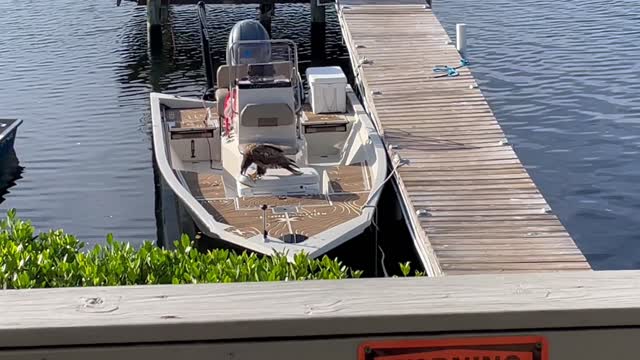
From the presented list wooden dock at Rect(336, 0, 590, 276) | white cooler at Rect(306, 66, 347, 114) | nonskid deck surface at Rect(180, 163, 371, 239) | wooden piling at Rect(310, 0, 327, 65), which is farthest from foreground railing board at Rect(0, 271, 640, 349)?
wooden piling at Rect(310, 0, 327, 65)

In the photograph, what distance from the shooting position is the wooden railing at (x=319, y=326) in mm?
2350

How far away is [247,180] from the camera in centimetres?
1204

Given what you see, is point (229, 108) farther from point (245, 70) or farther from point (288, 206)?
point (288, 206)

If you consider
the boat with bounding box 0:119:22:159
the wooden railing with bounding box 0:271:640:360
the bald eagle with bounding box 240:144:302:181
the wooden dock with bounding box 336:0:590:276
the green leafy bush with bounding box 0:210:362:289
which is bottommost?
the boat with bounding box 0:119:22:159

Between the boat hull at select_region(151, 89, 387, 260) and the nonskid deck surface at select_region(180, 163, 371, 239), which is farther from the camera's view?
the nonskid deck surface at select_region(180, 163, 371, 239)

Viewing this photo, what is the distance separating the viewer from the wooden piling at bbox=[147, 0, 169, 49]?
2561 cm

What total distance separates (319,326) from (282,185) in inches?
378

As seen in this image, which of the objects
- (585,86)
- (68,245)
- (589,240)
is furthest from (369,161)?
(585,86)

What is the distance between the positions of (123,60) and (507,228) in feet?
57.1

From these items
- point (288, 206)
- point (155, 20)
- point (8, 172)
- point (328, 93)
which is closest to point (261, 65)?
point (328, 93)

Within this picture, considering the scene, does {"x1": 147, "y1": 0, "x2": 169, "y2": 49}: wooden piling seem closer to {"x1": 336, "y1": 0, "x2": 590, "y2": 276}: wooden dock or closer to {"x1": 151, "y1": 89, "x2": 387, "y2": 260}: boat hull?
{"x1": 336, "y1": 0, "x2": 590, "y2": 276}: wooden dock

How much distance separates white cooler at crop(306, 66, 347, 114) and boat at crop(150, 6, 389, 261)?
0.02 m

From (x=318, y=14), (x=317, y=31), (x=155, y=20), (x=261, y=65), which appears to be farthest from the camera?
(x=317, y=31)

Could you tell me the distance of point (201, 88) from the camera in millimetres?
23031
